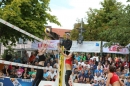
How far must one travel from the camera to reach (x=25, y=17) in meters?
28.3

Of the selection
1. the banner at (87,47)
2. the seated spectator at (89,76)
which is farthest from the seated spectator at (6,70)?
the banner at (87,47)

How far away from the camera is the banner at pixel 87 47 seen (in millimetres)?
21531

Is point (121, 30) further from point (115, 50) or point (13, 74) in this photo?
point (13, 74)

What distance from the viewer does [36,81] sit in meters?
11.0

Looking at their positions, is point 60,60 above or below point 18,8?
below

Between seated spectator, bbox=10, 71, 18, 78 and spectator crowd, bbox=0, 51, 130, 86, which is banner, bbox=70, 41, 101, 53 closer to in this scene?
spectator crowd, bbox=0, 51, 130, 86

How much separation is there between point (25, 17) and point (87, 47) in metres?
8.39

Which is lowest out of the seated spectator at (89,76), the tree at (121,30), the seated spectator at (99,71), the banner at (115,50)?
the seated spectator at (89,76)

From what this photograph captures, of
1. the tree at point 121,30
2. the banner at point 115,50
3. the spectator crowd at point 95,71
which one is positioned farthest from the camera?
the banner at point 115,50

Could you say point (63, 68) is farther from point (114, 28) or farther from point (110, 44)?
point (114, 28)

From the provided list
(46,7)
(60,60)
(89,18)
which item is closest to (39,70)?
(60,60)

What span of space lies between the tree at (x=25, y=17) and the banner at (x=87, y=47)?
4.97 m

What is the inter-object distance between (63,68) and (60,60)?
330 mm

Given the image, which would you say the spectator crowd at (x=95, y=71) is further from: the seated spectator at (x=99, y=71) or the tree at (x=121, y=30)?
the tree at (x=121, y=30)
